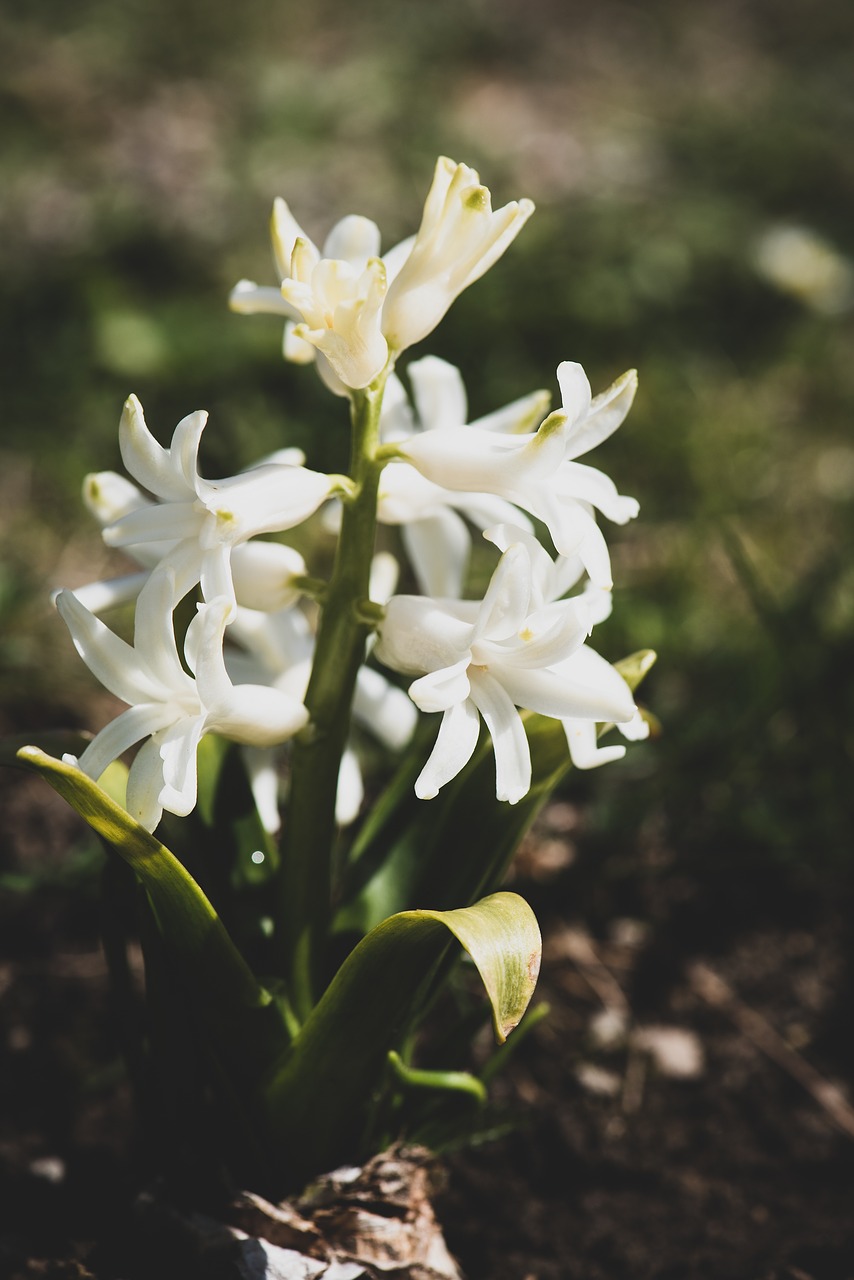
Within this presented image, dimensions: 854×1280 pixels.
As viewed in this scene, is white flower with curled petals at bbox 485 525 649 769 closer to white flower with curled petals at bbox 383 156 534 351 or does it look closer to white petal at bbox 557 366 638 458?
white petal at bbox 557 366 638 458

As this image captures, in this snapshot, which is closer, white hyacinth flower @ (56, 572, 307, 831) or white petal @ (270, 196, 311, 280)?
white hyacinth flower @ (56, 572, 307, 831)

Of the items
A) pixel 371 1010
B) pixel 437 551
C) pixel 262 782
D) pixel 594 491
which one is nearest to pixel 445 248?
pixel 594 491

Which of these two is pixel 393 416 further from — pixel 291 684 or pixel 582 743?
pixel 582 743

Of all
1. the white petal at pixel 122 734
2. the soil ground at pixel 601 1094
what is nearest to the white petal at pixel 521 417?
the white petal at pixel 122 734

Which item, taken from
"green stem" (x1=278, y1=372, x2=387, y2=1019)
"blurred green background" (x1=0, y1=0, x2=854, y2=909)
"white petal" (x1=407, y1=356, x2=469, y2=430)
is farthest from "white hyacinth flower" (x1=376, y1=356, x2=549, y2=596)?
"blurred green background" (x1=0, y1=0, x2=854, y2=909)

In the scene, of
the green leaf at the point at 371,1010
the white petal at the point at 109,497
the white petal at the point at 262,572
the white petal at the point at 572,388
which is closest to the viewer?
the green leaf at the point at 371,1010

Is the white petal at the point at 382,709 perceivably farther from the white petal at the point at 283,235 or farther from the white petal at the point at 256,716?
the white petal at the point at 283,235
